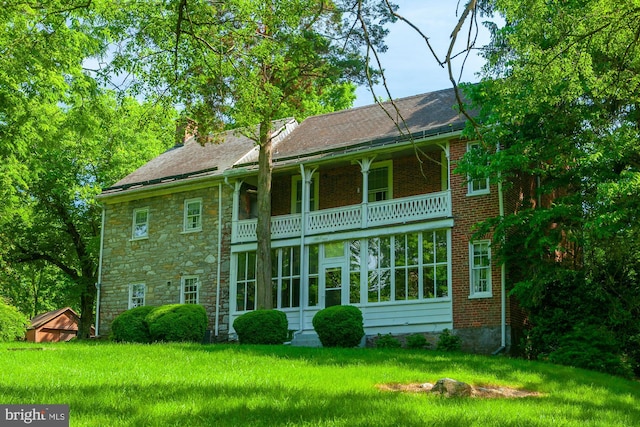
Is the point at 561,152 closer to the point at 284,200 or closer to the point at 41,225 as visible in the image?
the point at 284,200

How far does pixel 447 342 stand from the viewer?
20.1 m

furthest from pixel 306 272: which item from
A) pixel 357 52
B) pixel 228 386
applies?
pixel 228 386

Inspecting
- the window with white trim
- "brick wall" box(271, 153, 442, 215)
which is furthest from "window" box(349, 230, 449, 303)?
"brick wall" box(271, 153, 442, 215)

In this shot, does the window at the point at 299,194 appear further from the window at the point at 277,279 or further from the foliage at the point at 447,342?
the foliage at the point at 447,342

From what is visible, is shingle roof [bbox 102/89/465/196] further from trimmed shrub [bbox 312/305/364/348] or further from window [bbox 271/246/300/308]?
trimmed shrub [bbox 312/305/364/348]

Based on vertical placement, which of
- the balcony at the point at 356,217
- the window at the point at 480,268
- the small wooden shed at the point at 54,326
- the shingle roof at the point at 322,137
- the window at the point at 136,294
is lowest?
the small wooden shed at the point at 54,326

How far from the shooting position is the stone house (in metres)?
21.4

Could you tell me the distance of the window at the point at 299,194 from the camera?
2598 centimetres

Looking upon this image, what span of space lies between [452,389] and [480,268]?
10591mm

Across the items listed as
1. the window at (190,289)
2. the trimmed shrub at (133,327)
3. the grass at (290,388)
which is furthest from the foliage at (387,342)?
the window at (190,289)

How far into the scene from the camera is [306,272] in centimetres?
2416

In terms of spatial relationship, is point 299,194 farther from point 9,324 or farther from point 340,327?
point 9,324

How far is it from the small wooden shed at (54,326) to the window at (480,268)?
93.4 ft

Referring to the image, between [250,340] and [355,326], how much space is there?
3.01 m
